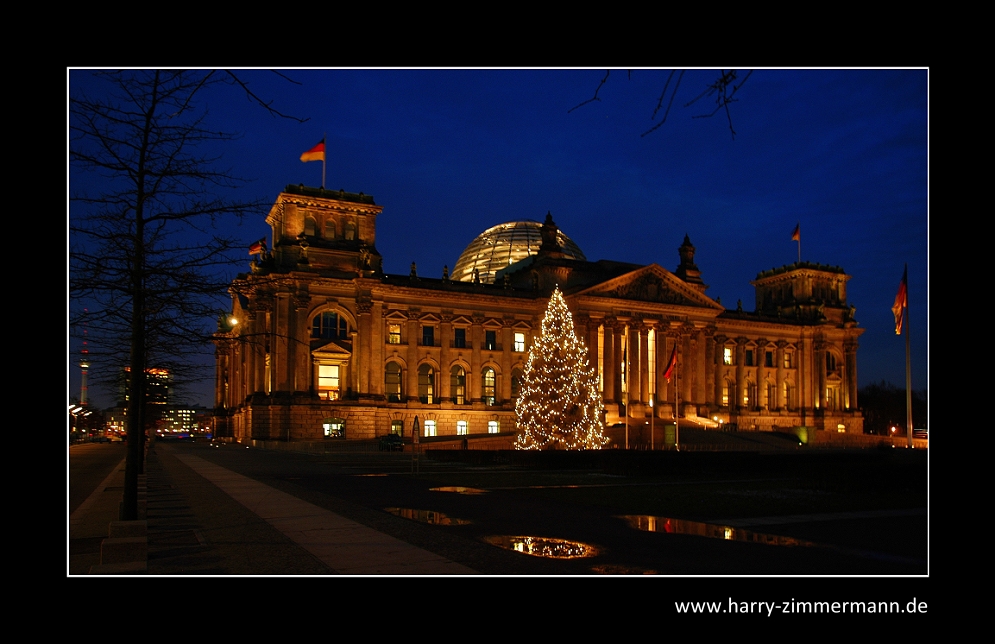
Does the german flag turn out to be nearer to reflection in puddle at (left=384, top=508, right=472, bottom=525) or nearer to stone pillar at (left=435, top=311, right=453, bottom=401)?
stone pillar at (left=435, top=311, right=453, bottom=401)

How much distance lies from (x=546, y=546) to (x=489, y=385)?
247 feet

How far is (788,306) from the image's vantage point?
114 meters

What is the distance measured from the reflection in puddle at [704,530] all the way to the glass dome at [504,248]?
296 feet

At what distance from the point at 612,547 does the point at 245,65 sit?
10.6m

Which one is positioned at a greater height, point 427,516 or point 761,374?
point 761,374

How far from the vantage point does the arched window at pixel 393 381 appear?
84850 millimetres

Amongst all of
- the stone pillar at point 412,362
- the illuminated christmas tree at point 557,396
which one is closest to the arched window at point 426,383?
the stone pillar at point 412,362

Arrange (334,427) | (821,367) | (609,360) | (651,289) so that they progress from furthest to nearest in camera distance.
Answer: (821,367), (651,289), (609,360), (334,427)

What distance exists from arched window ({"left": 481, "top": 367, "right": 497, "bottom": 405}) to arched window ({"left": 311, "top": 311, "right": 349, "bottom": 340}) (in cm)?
1600

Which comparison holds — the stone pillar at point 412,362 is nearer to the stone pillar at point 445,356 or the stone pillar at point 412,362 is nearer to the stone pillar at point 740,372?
the stone pillar at point 445,356

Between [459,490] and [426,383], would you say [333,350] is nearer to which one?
[426,383]

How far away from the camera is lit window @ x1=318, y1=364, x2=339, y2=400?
8038cm

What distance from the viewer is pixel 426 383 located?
3440 inches

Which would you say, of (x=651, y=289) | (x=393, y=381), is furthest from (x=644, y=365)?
(x=393, y=381)
